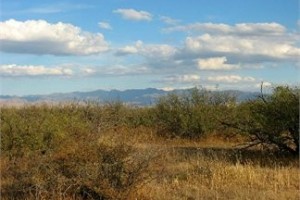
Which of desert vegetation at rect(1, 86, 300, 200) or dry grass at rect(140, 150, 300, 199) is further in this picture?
dry grass at rect(140, 150, 300, 199)

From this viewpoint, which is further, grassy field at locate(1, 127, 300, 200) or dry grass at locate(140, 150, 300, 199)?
dry grass at locate(140, 150, 300, 199)

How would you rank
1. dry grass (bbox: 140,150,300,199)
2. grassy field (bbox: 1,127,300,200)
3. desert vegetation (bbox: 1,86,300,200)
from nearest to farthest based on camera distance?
grassy field (bbox: 1,127,300,200) < desert vegetation (bbox: 1,86,300,200) < dry grass (bbox: 140,150,300,199)

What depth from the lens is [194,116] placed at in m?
28.4

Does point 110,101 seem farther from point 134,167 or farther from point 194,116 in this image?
point 134,167

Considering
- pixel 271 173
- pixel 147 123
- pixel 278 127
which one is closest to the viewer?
pixel 271 173

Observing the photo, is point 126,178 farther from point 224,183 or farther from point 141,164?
point 224,183

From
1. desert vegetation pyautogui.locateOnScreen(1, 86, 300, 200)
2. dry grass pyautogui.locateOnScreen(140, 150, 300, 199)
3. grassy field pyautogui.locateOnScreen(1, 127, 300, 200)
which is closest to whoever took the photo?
grassy field pyautogui.locateOnScreen(1, 127, 300, 200)

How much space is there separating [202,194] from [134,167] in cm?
154

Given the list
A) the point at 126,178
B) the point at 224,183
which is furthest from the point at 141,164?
the point at 224,183

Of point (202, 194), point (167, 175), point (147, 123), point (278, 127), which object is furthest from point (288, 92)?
point (147, 123)

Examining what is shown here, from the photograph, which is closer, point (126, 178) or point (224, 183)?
point (126, 178)

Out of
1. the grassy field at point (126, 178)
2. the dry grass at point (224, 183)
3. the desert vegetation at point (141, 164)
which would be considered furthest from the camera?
the dry grass at point (224, 183)

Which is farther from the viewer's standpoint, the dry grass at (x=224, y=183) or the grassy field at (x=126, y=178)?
the dry grass at (x=224, y=183)

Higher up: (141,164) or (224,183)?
(141,164)
